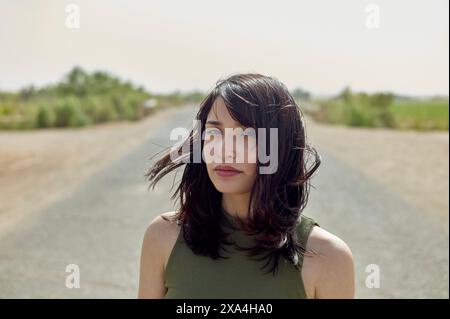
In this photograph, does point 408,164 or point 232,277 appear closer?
point 232,277

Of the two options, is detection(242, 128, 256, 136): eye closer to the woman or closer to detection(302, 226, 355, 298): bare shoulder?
the woman

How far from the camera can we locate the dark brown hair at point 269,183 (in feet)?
4.80

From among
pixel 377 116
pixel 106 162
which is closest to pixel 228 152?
pixel 106 162

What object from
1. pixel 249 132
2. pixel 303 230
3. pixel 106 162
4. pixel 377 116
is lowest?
pixel 377 116

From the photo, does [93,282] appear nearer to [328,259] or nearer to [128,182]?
[328,259]

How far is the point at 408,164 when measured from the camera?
1373cm

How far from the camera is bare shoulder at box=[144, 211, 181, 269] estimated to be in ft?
5.01

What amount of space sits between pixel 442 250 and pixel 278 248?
18.0ft

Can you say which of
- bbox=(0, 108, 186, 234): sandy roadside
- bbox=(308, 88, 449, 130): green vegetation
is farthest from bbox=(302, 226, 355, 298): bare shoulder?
bbox=(308, 88, 449, 130): green vegetation

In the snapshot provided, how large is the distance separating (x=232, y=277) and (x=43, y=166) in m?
12.6

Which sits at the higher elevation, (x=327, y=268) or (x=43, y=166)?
(x=327, y=268)

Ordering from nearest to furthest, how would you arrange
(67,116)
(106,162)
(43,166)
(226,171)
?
(226,171) < (106,162) < (43,166) < (67,116)

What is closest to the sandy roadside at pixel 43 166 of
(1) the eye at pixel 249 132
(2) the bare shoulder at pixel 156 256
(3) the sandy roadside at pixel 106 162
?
(3) the sandy roadside at pixel 106 162

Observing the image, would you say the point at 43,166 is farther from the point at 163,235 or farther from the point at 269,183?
the point at 269,183
